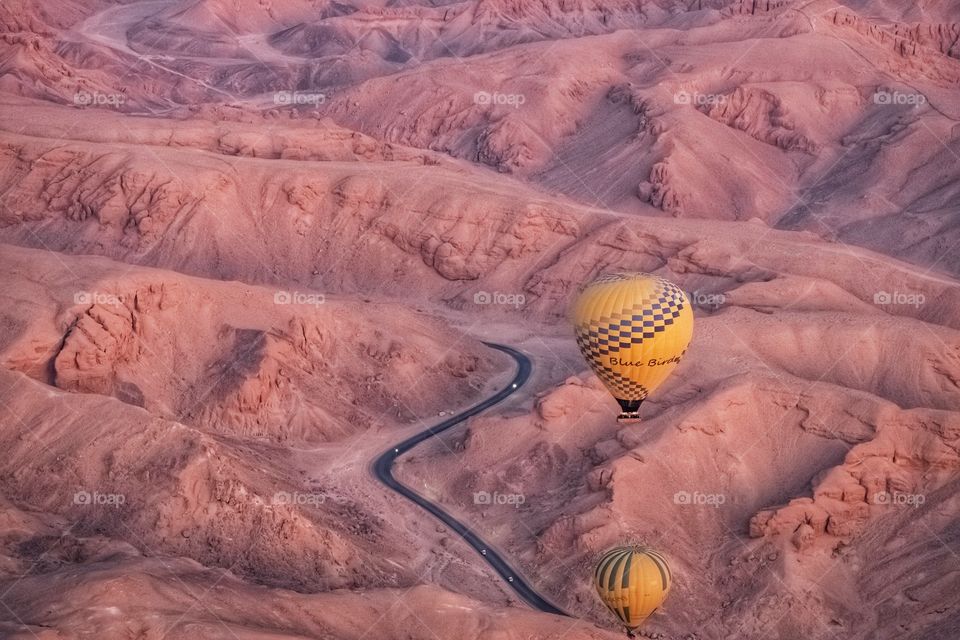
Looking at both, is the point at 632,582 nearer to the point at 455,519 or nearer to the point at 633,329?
the point at 633,329

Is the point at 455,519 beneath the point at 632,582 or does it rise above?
beneath

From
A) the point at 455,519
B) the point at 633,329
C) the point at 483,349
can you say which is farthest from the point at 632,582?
the point at 483,349

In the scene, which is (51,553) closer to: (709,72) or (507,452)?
(507,452)

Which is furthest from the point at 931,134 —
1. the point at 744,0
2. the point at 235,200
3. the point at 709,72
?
the point at 235,200

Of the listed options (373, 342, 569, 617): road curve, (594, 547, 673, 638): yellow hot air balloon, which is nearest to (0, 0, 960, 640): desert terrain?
(373, 342, 569, 617): road curve

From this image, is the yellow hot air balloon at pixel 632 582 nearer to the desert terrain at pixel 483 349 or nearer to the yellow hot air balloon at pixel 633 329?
the desert terrain at pixel 483 349

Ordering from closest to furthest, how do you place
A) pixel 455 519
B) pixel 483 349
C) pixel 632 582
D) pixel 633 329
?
pixel 632 582 → pixel 633 329 → pixel 455 519 → pixel 483 349
